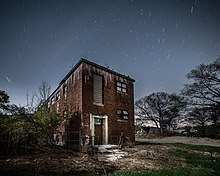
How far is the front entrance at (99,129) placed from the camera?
1906cm

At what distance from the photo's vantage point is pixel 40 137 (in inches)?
642

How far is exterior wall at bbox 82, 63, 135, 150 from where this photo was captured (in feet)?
62.3

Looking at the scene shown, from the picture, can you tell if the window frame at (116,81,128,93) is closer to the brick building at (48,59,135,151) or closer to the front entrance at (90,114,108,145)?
the brick building at (48,59,135,151)

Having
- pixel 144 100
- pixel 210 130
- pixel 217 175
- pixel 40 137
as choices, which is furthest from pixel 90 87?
pixel 144 100

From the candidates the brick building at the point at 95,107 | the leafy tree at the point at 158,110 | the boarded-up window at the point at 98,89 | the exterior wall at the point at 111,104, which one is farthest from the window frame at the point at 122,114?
the leafy tree at the point at 158,110

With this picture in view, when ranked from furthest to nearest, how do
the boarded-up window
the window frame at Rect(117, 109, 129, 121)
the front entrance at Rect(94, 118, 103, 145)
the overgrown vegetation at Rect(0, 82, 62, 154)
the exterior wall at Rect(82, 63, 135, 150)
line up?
the window frame at Rect(117, 109, 129, 121)
the boarded-up window
the front entrance at Rect(94, 118, 103, 145)
the exterior wall at Rect(82, 63, 135, 150)
the overgrown vegetation at Rect(0, 82, 62, 154)

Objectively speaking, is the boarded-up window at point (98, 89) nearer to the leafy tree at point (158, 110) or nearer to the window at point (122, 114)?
the window at point (122, 114)

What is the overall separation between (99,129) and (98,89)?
3883 mm

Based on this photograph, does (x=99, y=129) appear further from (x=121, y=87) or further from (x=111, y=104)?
(x=121, y=87)

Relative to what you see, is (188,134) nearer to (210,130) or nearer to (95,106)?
(210,130)

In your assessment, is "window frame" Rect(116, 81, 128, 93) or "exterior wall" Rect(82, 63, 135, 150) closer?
"exterior wall" Rect(82, 63, 135, 150)

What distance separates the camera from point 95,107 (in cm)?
1962

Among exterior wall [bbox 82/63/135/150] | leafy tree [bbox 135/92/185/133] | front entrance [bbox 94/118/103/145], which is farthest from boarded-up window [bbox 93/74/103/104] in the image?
leafy tree [bbox 135/92/185/133]

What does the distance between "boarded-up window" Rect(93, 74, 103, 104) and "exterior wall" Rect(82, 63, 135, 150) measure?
15.8 inches
